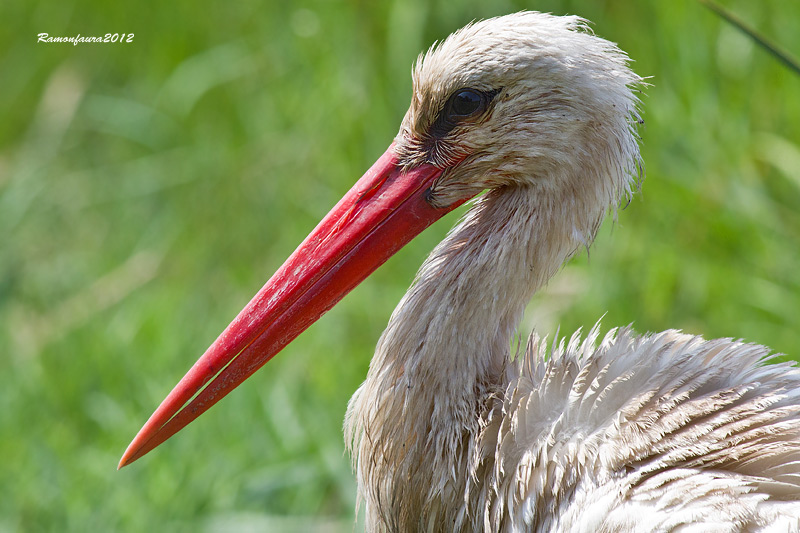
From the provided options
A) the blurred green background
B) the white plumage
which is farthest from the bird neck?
the blurred green background

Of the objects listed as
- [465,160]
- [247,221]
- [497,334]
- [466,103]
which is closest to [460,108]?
[466,103]

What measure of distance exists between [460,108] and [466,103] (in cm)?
2

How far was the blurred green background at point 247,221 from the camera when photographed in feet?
11.5

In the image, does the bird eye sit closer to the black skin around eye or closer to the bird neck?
the black skin around eye

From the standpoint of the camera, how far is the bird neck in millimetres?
2256

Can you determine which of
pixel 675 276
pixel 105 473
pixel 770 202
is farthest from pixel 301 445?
pixel 770 202

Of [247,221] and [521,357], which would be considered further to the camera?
[247,221]

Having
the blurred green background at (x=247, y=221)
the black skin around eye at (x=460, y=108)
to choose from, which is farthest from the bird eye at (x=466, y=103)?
the blurred green background at (x=247, y=221)

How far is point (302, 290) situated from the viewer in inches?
91.6

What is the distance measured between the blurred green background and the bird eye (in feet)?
4.98

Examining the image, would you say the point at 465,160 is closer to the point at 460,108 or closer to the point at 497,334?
the point at 460,108

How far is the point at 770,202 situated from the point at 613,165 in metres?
2.12

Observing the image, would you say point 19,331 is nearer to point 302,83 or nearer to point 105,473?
point 105,473

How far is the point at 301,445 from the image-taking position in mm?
3545
